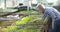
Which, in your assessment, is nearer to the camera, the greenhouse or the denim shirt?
the denim shirt

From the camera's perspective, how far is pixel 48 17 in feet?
5.30

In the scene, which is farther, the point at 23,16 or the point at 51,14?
the point at 23,16

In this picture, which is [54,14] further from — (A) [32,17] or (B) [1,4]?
(B) [1,4]

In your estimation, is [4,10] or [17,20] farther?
[4,10]

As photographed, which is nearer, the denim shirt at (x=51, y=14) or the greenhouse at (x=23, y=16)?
the denim shirt at (x=51, y=14)

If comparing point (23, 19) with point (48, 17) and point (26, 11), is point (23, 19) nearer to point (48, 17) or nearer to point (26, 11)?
point (26, 11)

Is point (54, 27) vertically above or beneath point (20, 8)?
beneath

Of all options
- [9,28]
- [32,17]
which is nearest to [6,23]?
[9,28]

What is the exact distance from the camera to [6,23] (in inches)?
71.4

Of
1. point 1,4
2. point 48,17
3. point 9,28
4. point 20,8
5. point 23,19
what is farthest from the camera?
point 20,8

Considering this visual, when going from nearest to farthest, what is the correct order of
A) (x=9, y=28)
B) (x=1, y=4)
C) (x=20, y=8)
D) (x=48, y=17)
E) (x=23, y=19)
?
(x=48, y=17) < (x=9, y=28) < (x=23, y=19) < (x=1, y=4) < (x=20, y=8)

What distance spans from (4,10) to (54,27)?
795 millimetres

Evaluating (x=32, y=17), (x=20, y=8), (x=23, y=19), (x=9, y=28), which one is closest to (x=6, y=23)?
(x=9, y=28)

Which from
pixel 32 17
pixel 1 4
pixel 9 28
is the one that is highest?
pixel 1 4
